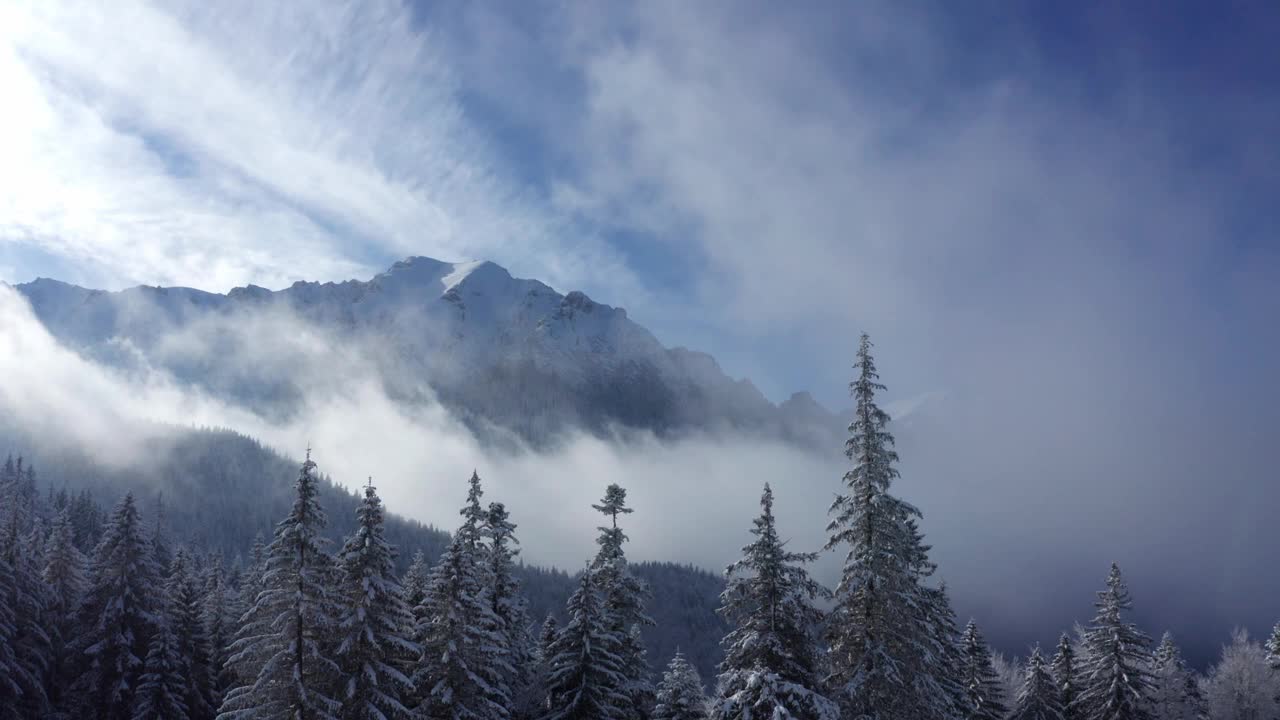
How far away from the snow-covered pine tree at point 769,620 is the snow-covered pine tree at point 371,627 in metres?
12.8

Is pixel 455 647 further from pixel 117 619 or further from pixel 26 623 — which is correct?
pixel 26 623

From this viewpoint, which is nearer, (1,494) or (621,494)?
(621,494)

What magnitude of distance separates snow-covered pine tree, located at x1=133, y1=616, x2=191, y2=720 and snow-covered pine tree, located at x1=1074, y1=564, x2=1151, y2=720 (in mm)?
53578

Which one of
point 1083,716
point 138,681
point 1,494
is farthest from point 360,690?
point 1,494

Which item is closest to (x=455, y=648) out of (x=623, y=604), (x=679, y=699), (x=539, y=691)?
(x=539, y=691)

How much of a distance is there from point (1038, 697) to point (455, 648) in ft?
125

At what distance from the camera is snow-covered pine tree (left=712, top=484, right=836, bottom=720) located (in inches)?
925

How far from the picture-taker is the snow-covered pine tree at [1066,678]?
46.8m

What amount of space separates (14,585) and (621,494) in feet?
118

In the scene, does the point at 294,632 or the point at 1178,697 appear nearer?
the point at 294,632

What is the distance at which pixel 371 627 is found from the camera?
28.3m

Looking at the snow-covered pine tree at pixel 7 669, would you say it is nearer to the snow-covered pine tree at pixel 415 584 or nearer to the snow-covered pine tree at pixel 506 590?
the snow-covered pine tree at pixel 415 584

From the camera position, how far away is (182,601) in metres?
49.9

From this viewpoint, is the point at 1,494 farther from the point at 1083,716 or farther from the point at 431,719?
the point at 1083,716
